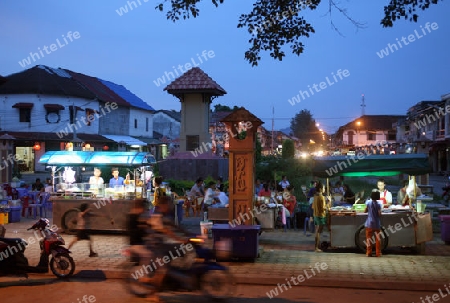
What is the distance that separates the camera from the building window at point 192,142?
28703 millimetres

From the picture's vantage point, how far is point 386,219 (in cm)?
1170

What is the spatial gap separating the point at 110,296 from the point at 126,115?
1715 inches

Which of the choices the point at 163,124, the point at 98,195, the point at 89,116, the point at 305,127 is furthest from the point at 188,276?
the point at 305,127

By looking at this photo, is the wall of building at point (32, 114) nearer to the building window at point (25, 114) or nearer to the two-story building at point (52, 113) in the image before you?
the two-story building at point (52, 113)

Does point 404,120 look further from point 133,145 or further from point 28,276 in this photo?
point 28,276

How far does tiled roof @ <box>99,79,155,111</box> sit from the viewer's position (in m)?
52.3

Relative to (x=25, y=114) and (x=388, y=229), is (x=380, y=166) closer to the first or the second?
(x=388, y=229)

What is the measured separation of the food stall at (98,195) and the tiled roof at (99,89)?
30.5m

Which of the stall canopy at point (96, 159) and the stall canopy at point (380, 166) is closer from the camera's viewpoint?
the stall canopy at point (380, 166)

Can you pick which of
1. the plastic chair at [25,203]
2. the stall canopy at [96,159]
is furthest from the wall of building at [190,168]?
the stall canopy at [96,159]

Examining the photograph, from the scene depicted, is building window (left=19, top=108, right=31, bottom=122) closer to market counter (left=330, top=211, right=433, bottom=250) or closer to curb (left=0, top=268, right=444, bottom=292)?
curb (left=0, top=268, right=444, bottom=292)

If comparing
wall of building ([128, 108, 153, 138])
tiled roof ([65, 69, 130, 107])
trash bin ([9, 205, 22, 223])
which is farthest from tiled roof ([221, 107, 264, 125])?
wall of building ([128, 108, 153, 138])

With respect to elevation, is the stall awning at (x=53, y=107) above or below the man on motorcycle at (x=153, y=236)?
above

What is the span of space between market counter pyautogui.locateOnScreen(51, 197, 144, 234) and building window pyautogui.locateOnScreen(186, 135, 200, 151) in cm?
1470
